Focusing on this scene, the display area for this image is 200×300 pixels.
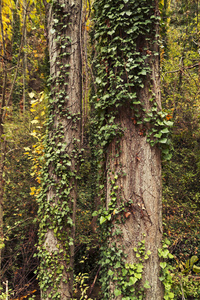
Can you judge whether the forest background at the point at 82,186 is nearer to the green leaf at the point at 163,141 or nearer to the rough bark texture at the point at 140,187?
the rough bark texture at the point at 140,187

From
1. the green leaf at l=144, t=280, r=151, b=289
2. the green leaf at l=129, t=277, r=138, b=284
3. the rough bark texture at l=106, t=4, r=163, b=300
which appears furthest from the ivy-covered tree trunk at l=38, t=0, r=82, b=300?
the green leaf at l=144, t=280, r=151, b=289

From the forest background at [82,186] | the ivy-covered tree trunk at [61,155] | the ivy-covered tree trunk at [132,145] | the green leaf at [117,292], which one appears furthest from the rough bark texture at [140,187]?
the forest background at [82,186]

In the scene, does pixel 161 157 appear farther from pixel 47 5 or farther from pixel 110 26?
pixel 47 5

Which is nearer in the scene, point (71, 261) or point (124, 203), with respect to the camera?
point (124, 203)

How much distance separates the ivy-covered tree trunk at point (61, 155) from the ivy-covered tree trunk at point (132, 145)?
55 centimetres

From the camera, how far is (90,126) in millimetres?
7020

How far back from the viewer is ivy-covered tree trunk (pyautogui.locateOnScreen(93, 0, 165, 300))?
223 centimetres

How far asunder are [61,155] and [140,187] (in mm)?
1174

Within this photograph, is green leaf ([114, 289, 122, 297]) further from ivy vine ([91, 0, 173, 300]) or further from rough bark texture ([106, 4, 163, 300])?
rough bark texture ([106, 4, 163, 300])

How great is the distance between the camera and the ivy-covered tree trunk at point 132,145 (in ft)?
7.32

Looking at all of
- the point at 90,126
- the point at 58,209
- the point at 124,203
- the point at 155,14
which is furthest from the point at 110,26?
the point at 90,126

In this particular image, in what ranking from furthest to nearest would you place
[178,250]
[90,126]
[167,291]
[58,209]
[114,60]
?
[90,126] → [178,250] → [58,209] → [114,60] → [167,291]

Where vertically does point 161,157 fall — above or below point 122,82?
below

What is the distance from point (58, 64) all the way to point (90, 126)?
4.20m
